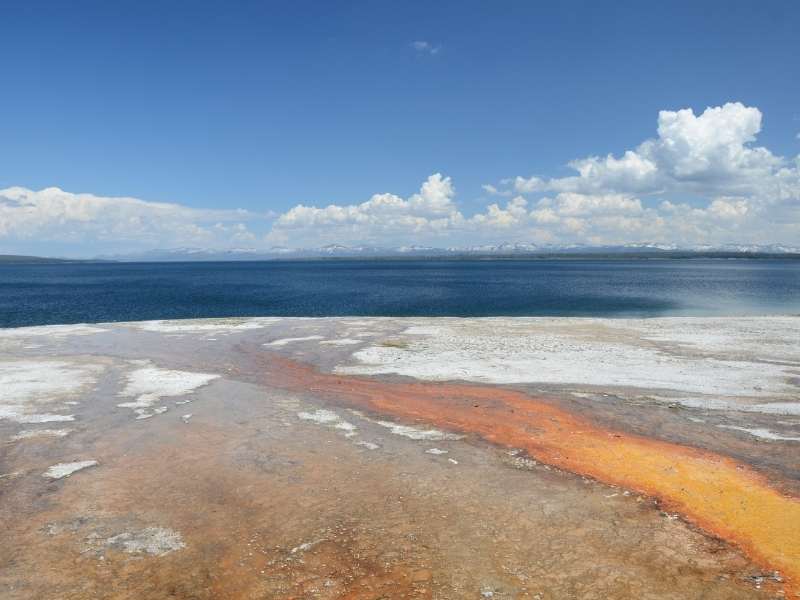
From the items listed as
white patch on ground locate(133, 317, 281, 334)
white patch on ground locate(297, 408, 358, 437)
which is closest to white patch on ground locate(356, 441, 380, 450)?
white patch on ground locate(297, 408, 358, 437)

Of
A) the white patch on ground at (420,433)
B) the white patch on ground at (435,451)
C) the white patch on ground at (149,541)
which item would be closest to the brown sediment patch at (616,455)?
the white patch on ground at (420,433)

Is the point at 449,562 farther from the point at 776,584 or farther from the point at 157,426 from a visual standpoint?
the point at 157,426

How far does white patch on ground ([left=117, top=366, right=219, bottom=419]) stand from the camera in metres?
20.6

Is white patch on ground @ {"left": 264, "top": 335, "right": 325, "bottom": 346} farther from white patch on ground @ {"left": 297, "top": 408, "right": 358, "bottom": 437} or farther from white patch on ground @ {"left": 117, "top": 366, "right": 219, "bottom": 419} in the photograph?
white patch on ground @ {"left": 297, "top": 408, "right": 358, "bottom": 437}

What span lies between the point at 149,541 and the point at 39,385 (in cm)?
1672

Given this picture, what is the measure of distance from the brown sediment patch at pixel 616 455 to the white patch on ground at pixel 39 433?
29.2 feet

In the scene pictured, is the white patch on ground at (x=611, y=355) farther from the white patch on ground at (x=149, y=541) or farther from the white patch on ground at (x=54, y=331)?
the white patch on ground at (x=54, y=331)

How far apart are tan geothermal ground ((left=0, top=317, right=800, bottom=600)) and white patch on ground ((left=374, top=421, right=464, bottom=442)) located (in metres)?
0.09

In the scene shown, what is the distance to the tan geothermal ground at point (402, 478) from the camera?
31.8 ft

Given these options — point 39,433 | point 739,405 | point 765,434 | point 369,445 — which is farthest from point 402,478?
point 739,405

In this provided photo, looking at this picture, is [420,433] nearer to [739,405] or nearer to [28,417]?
[739,405]

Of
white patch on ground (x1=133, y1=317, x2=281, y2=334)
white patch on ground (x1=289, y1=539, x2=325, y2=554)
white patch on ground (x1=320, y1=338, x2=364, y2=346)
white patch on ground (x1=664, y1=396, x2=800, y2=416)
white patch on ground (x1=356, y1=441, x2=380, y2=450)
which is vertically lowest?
white patch on ground (x1=356, y1=441, x2=380, y2=450)

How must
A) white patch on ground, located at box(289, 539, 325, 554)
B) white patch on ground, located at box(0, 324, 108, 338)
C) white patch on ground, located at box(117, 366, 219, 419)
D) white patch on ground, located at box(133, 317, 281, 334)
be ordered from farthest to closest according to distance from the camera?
white patch on ground, located at box(133, 317, 281, 334)
white patch on ground, located at box(0, 324, 108, 338)
white patch on ground, located at box(117, 366, 219, 419)
white patch on ground, located at box(289, 539, 325, 554)

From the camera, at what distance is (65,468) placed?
575 inches
